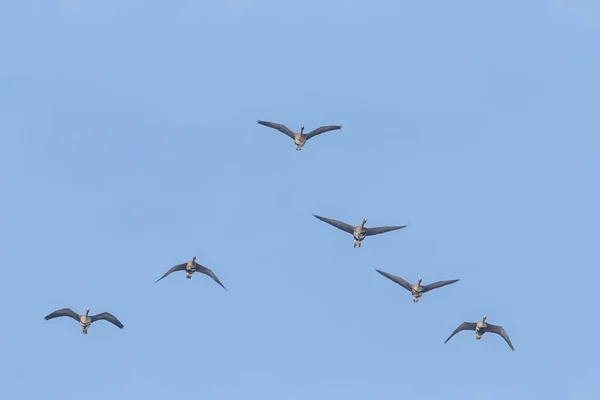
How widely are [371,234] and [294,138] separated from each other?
14585mm

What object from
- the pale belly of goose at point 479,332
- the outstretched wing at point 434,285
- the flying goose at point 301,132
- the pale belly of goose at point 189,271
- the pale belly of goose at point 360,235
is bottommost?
the pale belly of goose at point 479,332

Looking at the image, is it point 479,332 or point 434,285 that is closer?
point 434,285

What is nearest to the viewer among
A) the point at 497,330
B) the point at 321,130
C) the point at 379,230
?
the point at 497,330

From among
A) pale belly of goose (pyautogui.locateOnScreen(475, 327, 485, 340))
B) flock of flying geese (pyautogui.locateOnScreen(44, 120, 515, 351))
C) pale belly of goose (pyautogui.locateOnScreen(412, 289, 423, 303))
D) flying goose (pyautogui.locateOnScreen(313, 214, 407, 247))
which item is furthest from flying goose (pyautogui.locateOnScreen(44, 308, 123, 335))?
pale belly of goose (pyautogui.locateOnScreen(475, 327, 485, 340))

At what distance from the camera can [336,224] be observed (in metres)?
113

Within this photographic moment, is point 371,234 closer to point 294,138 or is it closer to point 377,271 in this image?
point 377,271

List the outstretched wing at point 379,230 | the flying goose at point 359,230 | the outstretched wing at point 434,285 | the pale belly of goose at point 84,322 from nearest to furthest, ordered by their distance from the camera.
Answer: the outstretched wing at point 434,285 < the outstretched wing at point 379,230 < the flying goose at point 359,230 < the pale belly of goose at point 84,322

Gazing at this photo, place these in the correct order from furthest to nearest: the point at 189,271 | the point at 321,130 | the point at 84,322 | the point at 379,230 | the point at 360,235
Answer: the point at 321,130, the point at 189,271, the point at 84,322, the point at 360,235, the point at 379,230

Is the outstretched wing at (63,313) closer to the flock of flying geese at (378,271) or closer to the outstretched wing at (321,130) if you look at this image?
the flock of flying geese at (378,271)

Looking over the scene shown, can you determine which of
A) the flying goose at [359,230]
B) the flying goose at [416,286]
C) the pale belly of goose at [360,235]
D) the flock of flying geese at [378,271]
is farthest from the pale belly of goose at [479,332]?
the pale belly of goose at [360,235]

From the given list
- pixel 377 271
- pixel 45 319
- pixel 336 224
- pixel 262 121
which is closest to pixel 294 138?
pixel 262 121

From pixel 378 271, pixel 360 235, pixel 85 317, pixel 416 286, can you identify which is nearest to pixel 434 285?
pixel 416 286

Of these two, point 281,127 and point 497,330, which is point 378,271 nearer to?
point 497,330

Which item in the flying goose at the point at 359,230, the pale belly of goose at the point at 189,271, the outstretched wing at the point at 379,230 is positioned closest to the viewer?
the outstretched wing at the point at 379,230
